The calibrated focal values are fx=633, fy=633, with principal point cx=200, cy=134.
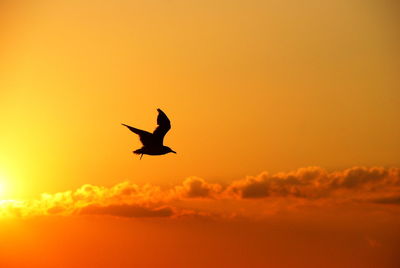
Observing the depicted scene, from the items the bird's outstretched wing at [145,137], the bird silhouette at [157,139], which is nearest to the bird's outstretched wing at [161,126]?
the bird silhouette at [157,139]

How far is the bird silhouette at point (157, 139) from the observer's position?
235ft

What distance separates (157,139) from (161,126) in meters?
1.86

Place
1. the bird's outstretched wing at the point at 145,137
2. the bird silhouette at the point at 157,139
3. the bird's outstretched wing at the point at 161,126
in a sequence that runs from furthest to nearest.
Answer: the bird's outstretched wing at the point at 161,126 < the bird silhouette at the point at 157,139 < the bird's outstretched wing at the point at 145,137

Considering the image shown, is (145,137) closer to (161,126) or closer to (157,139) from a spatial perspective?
(157,139)

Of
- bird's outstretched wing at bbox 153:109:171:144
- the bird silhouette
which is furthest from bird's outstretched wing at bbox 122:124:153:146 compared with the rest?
bird's outstretched wing at bbox 153:109:171:144

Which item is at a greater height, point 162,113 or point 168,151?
point 162,113

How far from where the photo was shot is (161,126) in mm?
74188

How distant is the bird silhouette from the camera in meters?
71.8

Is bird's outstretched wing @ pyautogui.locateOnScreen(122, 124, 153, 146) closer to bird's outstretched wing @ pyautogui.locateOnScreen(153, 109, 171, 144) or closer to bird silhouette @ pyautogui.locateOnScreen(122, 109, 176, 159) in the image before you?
bird silhouette @ pyautogui.locateOnScreen(122, 109, 176, 159)

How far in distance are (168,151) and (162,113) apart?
15.6ft

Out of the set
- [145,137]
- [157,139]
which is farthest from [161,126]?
[145,137]

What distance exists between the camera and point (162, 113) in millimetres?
74688

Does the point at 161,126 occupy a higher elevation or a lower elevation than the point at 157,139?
higher

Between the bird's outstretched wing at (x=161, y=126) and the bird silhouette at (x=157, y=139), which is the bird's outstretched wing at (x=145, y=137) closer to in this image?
the bird silhouette at (x=157, y=139)
